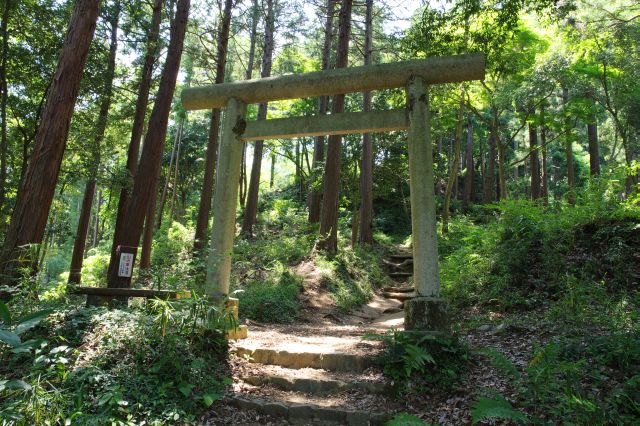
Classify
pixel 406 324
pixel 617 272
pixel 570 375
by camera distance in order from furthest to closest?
pixel 617 272 → pixel 406 324 → pixel 570 375

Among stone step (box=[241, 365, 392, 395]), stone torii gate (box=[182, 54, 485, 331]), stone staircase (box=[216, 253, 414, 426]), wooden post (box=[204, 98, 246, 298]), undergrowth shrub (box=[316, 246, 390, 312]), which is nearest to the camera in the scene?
stone staircase (box=[216, 253, 414, 426])

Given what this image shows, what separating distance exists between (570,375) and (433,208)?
237cm

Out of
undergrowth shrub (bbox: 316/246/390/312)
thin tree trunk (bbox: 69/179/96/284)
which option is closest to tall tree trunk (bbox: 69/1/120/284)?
thin tree trunk (bbox: 69/179/96/284)

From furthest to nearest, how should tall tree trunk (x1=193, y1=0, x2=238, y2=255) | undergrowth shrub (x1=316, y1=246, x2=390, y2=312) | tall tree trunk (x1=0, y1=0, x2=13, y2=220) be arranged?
tall tree trunk (x1=193, y1=0, x2=238, y2=255), undergrowth shrub (x1=316, y1=246, x2=390, y2=312), tall tree trunk (x1=0, y1=0, x2=13, y2=220)

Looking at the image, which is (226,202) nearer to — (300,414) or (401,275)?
(300,414)

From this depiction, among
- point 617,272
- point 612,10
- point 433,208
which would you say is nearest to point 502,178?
point 612,10

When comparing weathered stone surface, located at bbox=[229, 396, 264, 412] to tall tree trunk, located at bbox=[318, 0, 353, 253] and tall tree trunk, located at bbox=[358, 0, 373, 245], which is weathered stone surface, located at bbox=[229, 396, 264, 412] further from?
tall tree trunk, located at bbox=[358, 0, 373, 245]

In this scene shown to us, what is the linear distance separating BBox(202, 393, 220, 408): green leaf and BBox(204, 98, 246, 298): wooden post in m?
1.85

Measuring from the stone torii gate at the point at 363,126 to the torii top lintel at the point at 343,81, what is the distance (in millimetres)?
12

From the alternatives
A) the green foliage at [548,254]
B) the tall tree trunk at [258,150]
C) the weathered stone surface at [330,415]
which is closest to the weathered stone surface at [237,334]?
the weathered stone surface at [330,415]

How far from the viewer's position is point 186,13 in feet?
30.5

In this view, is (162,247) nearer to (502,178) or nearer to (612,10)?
(502,178)

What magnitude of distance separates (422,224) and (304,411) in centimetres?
265

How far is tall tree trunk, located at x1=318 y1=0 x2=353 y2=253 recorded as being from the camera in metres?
12.7
